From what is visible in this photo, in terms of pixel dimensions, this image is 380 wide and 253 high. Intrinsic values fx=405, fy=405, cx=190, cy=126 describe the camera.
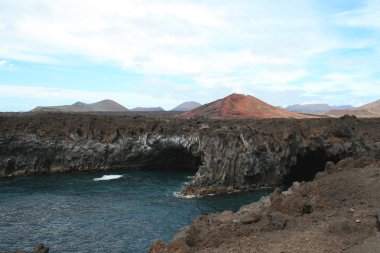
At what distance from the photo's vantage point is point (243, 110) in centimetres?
10306

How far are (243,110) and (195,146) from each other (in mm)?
39404

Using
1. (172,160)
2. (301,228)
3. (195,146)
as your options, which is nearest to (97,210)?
(301,228)

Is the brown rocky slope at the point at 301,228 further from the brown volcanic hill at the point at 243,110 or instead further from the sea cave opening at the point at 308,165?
the brown volcanic hill at the point at 243,110

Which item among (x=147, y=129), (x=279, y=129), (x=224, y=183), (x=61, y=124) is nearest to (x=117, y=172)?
(x=147, y=129)

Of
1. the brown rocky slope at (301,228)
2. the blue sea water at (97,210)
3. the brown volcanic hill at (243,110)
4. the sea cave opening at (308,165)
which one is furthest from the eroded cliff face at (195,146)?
the brown volcanic hill at (243,110)

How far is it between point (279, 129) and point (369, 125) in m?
14.8

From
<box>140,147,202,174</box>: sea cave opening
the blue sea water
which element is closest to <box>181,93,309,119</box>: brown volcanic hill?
<box>140,147,202,174</box>: sea cave opening

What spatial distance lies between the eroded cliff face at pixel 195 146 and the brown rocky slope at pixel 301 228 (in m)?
26.0

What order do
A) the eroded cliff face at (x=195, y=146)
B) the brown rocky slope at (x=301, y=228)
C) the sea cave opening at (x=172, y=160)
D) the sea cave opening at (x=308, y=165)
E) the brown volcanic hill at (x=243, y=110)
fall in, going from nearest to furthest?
the brown rocky slope at (x=301, y=228) < the eroded cliff face at (x=195, y=146) < the sea cave opening at (x=308, y=165) < the sea cave opening at (x=172, y=160) < the brown volcanic hill at (x=243, y=110)

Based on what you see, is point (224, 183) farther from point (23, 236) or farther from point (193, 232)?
point (193, 232)

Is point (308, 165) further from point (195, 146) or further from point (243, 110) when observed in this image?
point (243, 110)

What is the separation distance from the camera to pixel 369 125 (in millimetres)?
62375

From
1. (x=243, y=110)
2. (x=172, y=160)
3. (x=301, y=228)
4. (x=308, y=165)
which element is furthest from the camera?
(x=243, y=110)

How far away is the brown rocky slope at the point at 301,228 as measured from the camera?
1648 cm
